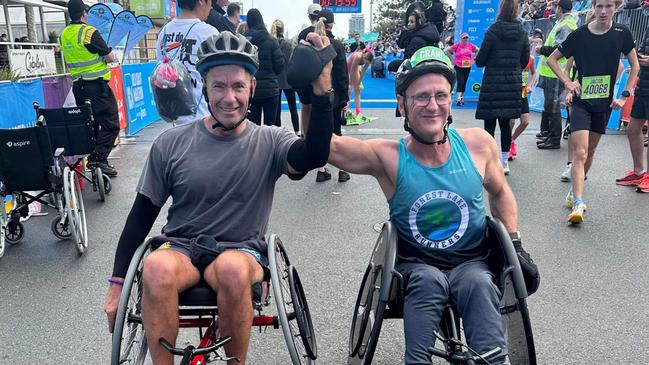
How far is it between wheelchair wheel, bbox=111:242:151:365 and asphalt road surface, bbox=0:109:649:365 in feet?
2.18

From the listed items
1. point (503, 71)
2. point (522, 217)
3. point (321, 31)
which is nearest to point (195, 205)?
point (321, 31)

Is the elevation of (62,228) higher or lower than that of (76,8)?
lower

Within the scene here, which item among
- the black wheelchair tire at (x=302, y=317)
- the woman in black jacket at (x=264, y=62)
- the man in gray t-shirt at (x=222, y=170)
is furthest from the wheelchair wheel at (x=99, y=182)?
the black wheelchair tire at (x=302, y=317)

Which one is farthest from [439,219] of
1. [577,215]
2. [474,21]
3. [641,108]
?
[474,21]

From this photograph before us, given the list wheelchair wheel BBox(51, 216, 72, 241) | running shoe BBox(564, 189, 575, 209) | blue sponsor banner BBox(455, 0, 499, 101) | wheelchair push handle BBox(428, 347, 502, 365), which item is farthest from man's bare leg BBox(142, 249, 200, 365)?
blue sponsor banner BBox(455, 0, 499, 101)

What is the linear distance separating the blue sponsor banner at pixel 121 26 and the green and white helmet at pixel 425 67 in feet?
26.8

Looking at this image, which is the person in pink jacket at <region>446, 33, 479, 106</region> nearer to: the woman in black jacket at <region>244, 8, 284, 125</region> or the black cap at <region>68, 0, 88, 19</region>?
the woman in black jacket at <region>244, 8, 284, 125</region>

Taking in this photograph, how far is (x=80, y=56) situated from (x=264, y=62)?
213 cm

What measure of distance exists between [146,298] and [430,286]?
3.59ft

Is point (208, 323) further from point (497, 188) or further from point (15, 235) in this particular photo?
point (15, 235)

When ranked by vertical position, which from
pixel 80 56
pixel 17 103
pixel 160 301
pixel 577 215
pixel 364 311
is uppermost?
pixel 80 56

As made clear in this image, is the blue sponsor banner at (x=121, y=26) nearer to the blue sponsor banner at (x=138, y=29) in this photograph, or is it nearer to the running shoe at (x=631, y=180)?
the blue sponsor banner at (x=138, y=29)

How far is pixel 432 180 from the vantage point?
93.3 inches

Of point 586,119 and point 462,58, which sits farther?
point 462,58
